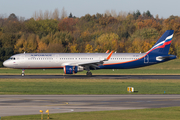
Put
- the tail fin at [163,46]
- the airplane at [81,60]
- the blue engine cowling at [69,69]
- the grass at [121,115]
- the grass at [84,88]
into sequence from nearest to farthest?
the grass at [121,115]
the grass at [84,88]
the blue engine cowling at [69,69]
the airplane at [81,60]
the tail fin at [163,46]

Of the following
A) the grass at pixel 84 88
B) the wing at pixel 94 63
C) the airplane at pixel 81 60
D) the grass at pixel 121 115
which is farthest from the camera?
the airplane at pixel 81 60

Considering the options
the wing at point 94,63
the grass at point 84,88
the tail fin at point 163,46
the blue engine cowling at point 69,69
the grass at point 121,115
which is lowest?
the grass at point 121,115

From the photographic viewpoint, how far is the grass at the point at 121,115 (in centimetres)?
1750

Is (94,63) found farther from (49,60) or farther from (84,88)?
(84,88)

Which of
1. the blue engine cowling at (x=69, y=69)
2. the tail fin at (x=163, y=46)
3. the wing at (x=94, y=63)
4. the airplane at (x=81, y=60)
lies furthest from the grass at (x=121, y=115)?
the tail fin at (x=163, y=46)

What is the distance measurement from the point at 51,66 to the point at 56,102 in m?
29.5

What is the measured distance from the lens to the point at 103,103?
2334 cm

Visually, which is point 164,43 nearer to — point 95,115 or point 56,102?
point 56,102

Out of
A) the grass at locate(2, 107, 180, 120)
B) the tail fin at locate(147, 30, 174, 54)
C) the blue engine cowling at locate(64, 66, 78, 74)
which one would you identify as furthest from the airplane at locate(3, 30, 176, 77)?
the grass at locate(2, 107, 180, 120)

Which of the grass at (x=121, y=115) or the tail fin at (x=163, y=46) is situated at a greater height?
the tail fin at (x=163, y=46)

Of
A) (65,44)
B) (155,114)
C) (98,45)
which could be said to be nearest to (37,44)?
(65,44)

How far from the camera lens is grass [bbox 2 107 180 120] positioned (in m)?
17.5

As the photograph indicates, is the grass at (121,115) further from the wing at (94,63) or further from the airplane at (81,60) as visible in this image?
the wing at (94,63)

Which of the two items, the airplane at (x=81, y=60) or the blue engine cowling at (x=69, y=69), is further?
the airplane at (x=81, y=60)
